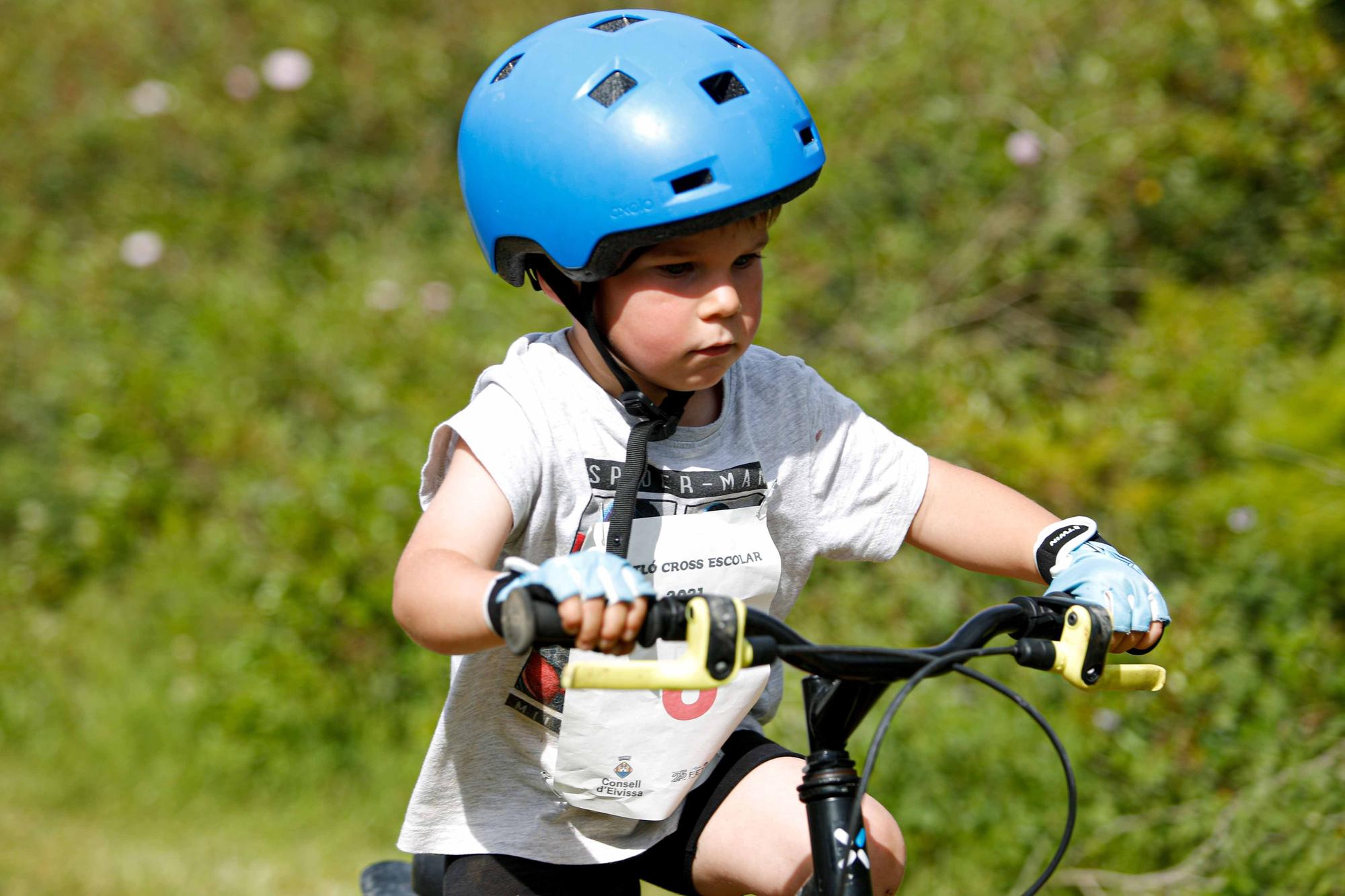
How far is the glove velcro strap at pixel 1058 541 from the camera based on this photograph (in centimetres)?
255

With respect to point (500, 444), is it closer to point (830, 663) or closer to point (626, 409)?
point (626, 409)

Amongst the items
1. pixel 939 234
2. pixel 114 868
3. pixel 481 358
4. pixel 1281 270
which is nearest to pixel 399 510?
pixel 481 358

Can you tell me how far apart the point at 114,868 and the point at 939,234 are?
4.41 meters

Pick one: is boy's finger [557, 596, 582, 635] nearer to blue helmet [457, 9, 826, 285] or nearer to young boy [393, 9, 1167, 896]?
young boy [393, 9, 1167, 896]

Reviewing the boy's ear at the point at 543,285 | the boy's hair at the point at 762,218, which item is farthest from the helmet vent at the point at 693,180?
the boy's ear at the point at 543,285

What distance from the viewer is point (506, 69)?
2773 mm

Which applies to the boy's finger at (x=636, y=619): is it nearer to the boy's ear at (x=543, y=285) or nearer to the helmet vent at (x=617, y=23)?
the boy's ear at (x=543, y=285)

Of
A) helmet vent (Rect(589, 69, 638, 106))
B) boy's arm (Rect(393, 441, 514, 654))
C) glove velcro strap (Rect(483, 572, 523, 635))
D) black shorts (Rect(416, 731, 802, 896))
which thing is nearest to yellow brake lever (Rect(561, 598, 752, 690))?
glove velcro strap (Rect(483, 572, 523, 635))

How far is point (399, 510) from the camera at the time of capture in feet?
18.4

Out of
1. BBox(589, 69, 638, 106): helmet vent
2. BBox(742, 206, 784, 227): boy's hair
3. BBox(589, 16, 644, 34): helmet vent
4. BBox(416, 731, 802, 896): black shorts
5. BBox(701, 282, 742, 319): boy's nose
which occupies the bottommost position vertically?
BBox(416, 731, 802, 896): black shorts

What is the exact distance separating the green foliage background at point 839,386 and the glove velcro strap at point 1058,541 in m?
1.54

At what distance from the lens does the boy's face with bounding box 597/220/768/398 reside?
2.51 meters

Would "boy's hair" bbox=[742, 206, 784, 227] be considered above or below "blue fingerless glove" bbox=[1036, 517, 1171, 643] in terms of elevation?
above

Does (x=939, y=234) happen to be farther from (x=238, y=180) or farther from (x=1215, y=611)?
(x=238, y=180)
